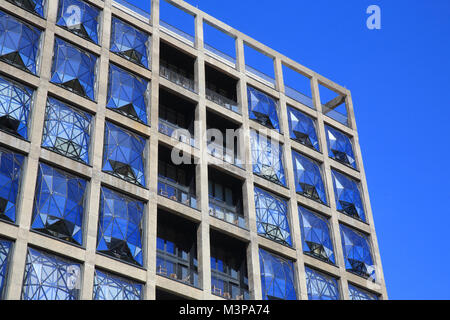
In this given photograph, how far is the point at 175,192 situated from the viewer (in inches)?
2037

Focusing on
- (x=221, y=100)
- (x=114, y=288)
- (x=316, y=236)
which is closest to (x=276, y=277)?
(x=316, y=236)

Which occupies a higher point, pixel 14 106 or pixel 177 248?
pixel 14 106

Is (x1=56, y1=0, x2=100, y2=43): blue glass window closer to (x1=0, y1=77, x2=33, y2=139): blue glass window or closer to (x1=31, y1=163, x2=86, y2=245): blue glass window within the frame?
(x1=0, y1=77, x2=33, y2=139): blue glass window

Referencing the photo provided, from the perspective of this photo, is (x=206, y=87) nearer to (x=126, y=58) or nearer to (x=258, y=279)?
(x=126, y=58)

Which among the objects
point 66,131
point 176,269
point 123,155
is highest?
point 66,131

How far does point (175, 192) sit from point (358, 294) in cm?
1511

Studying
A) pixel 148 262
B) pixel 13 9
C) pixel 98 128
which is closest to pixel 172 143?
pixel 98 128

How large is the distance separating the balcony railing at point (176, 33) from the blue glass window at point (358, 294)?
21.3 metres

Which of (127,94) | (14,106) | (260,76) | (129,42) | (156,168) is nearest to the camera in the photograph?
(14,106)

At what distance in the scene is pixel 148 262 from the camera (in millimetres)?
45500

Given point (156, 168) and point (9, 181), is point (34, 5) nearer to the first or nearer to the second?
point (156, 168)

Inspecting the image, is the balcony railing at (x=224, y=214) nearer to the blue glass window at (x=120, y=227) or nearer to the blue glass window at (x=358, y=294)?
the blue glass window at (x=120, y=227)

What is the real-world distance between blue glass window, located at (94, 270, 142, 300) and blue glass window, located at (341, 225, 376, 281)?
17.9m

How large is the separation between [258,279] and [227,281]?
2.10 metres
